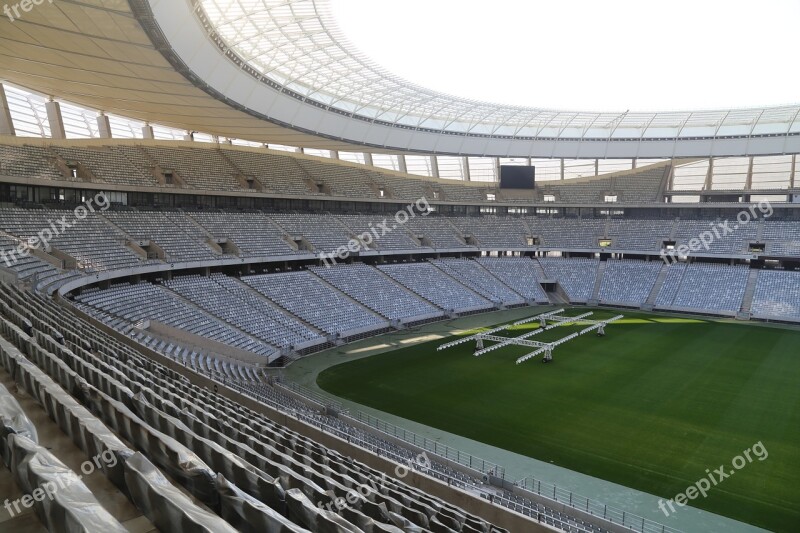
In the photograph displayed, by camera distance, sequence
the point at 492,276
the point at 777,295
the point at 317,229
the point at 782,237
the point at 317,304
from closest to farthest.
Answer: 1. the point at 317,304
2. the point at 777,295
3. the point at 317,229
4. the point at 782,237
5. the point at 492,276

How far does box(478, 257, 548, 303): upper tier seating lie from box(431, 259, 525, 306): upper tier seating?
0.88m

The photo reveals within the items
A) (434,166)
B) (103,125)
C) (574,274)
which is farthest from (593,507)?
(434,166)

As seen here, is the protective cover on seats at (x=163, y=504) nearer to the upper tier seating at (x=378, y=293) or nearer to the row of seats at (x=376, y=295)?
the row of seats at (x=376, y=295)

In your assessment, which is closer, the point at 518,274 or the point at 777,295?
the point at 777,295

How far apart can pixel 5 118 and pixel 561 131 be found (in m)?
43.7

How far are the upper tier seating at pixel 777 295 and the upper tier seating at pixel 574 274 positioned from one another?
41.4 feet

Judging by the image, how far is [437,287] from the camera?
44469 mm

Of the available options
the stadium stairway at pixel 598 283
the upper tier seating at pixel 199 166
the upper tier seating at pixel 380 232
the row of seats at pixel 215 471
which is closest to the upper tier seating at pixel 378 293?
the upper tier seating at pixel 380 232

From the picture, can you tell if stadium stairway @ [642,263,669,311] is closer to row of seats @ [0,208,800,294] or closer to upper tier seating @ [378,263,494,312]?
row of seats @ [0,208,800,294]

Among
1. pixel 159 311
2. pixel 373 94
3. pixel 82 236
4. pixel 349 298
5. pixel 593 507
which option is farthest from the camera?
pixel 373 94

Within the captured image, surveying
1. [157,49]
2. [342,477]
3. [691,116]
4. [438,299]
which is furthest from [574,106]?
[342,477]

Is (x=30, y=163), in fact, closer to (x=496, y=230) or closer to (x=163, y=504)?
(x=163, y=504)

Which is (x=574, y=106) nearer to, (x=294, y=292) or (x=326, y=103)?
(x=326, y=103)

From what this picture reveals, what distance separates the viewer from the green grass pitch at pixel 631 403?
15.8 meters
